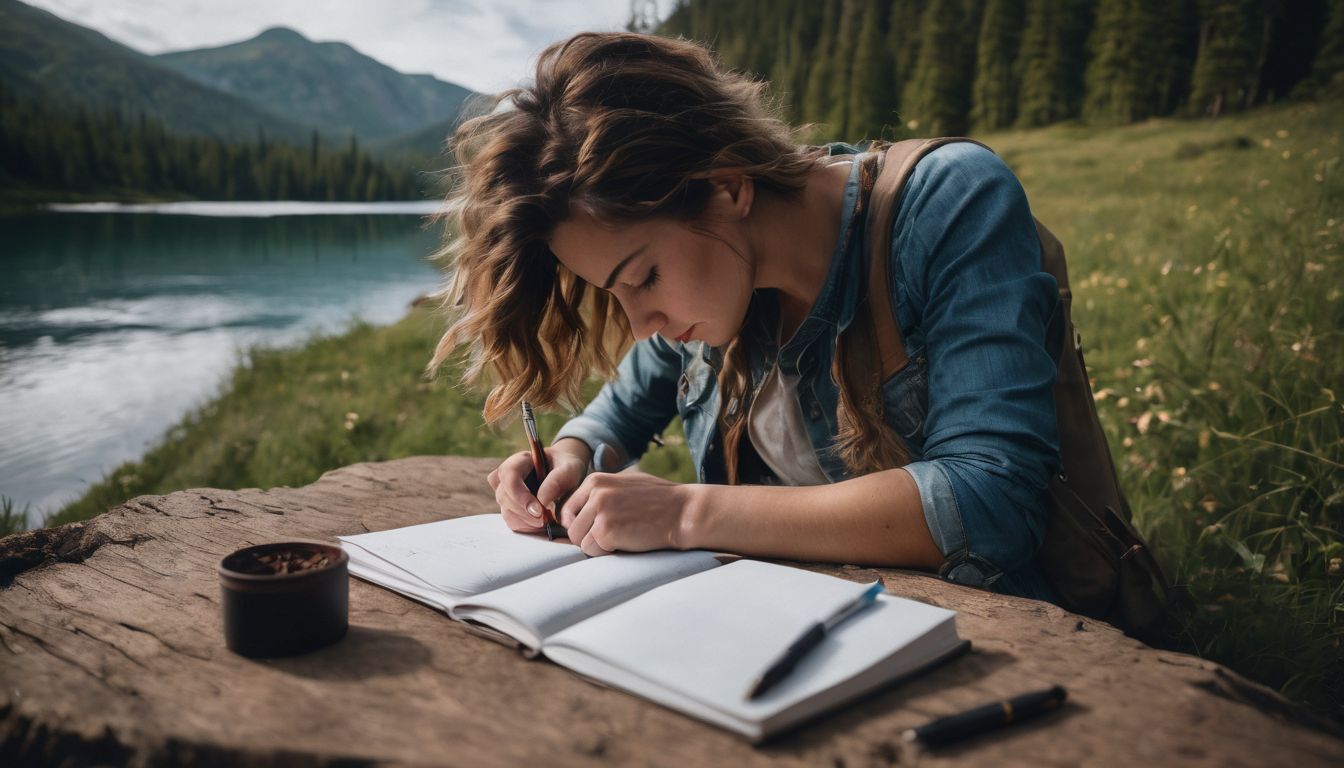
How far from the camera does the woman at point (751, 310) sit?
1.44m

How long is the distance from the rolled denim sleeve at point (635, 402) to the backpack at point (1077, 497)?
790 millimetres

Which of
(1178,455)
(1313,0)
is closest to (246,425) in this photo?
(1178,455)

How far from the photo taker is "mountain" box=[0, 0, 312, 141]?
10164 mm

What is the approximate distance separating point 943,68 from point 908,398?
8.14 m

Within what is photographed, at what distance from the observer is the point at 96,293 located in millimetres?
12656

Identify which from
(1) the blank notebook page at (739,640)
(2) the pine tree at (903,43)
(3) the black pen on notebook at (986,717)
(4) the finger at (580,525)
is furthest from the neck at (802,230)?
(2) the pine tree at (903,43)

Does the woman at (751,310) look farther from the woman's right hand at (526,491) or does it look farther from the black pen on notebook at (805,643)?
the black pen on notebook at (805,643)

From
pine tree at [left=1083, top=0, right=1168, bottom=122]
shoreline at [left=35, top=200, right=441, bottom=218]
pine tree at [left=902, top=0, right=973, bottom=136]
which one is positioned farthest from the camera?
shoreline at [left=35, top=200, right=441, bottom=218]

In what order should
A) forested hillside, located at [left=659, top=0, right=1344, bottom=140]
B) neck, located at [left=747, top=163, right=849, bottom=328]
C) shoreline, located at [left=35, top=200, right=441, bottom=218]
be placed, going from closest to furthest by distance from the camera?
neck, located at [left=747, top=163, right=849, bottom=328]
forested hillside, located at [left=659, top=0, right=1344, bottom=140]
shoreline, located at [left=35, top=200, right=441, bottom=218]

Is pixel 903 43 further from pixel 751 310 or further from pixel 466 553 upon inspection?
pixel 466 553

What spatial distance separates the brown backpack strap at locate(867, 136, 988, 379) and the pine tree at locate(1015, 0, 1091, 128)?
6291mm

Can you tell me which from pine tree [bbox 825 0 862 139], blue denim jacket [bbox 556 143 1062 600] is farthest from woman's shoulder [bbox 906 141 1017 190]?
pine tree [bbox 825 0 862 139]

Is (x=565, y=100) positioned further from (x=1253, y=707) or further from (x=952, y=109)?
(x=952, y=109)

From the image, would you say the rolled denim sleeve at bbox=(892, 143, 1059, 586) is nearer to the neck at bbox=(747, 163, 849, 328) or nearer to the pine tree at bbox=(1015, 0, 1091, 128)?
the neck at bbox=(747, 163, 849, 328)
